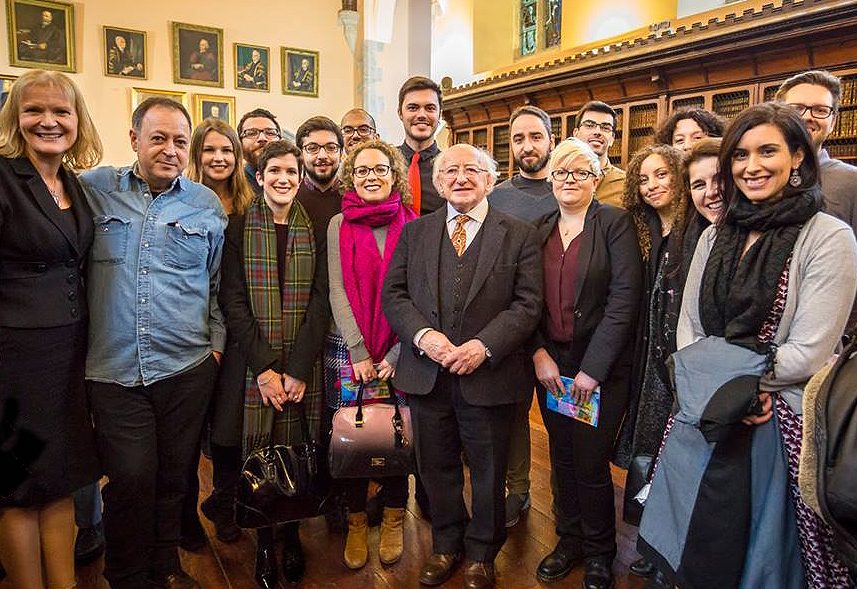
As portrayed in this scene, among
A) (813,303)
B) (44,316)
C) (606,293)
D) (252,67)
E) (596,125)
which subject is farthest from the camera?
(252,67)

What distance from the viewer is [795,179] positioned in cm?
165

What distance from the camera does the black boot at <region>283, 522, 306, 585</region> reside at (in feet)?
7.44

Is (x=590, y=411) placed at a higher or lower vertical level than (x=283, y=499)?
higher

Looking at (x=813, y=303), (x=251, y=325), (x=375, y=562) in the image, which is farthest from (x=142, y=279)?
(x=813, y=303)

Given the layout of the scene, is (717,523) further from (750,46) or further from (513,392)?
(750,46)

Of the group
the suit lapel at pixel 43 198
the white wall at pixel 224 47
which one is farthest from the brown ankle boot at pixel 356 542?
the white wall at pixel 224 47

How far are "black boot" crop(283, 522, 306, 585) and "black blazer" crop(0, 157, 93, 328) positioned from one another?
3.74ft

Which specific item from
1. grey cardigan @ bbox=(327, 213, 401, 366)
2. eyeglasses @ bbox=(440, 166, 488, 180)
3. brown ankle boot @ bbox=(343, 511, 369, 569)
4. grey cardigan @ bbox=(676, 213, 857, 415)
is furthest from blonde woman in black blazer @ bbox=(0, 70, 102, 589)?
grey cardigan @ bbox=(676, 213, 857, 415)

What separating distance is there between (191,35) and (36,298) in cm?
931

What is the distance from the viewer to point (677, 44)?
6.17 metres

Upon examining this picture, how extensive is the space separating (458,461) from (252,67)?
956 centimetres

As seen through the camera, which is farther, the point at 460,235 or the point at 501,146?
the point at 501,146

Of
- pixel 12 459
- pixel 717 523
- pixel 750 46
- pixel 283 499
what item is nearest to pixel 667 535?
pixel 717 523

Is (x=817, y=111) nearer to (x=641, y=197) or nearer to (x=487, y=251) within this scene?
(x=641, y=197)
